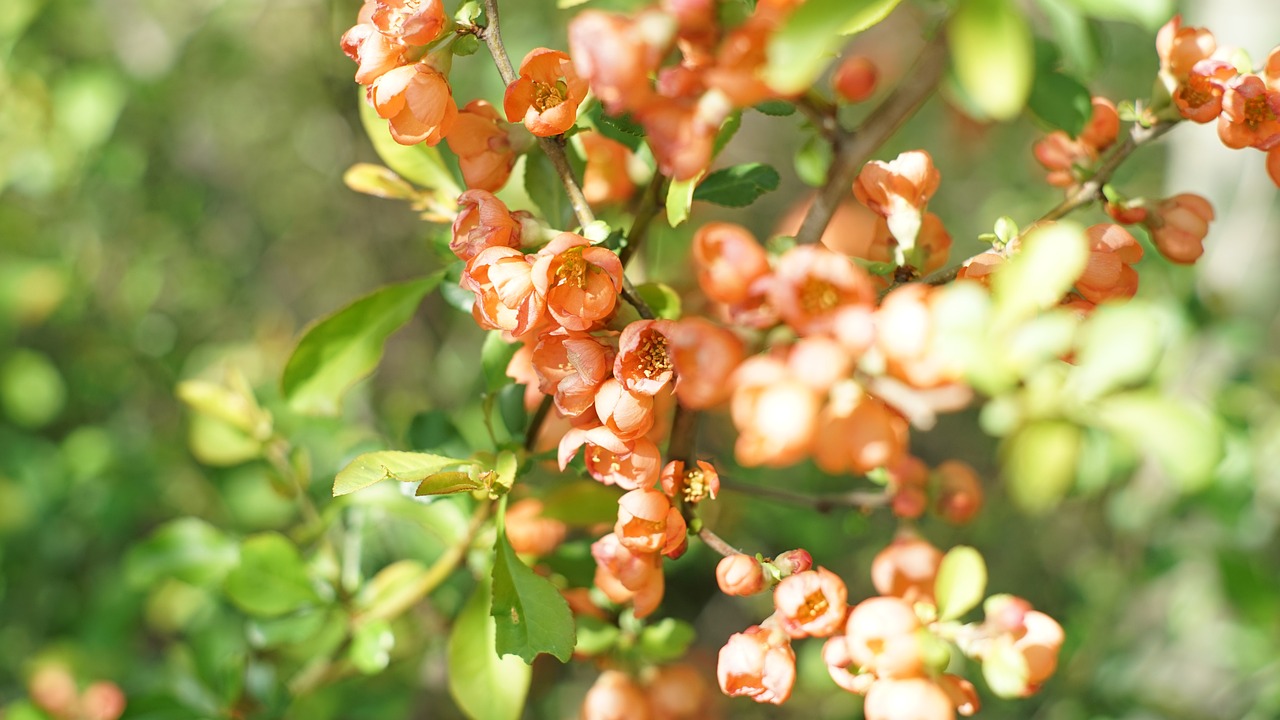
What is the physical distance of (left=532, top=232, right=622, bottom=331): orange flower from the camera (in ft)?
2.30

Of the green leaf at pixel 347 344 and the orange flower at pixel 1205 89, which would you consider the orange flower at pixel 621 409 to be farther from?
the orange flower at pixel 1205 89

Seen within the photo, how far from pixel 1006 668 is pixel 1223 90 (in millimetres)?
533

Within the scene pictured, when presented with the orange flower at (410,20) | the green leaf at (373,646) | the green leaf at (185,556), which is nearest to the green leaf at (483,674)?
the green leaf at (373,646)

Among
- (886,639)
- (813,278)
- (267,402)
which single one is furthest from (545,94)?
(267,402)

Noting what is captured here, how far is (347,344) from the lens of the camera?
1036 millimetres

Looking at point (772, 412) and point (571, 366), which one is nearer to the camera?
point (772, 412)

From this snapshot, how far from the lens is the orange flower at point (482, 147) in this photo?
2.76 feet

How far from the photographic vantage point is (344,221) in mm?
2580

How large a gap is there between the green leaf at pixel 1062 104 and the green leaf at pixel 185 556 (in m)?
1.15

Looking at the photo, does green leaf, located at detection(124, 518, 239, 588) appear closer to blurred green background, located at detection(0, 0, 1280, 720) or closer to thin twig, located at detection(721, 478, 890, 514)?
blurred green background, located at detection(0, 0, 1280, 720)

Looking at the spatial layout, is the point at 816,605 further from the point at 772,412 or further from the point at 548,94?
the point at 548,94

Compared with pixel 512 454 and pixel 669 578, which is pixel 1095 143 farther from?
pixel 669 578

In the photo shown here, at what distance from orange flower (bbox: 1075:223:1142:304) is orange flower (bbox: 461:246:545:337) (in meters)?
0.44

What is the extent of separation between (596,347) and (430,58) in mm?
293
